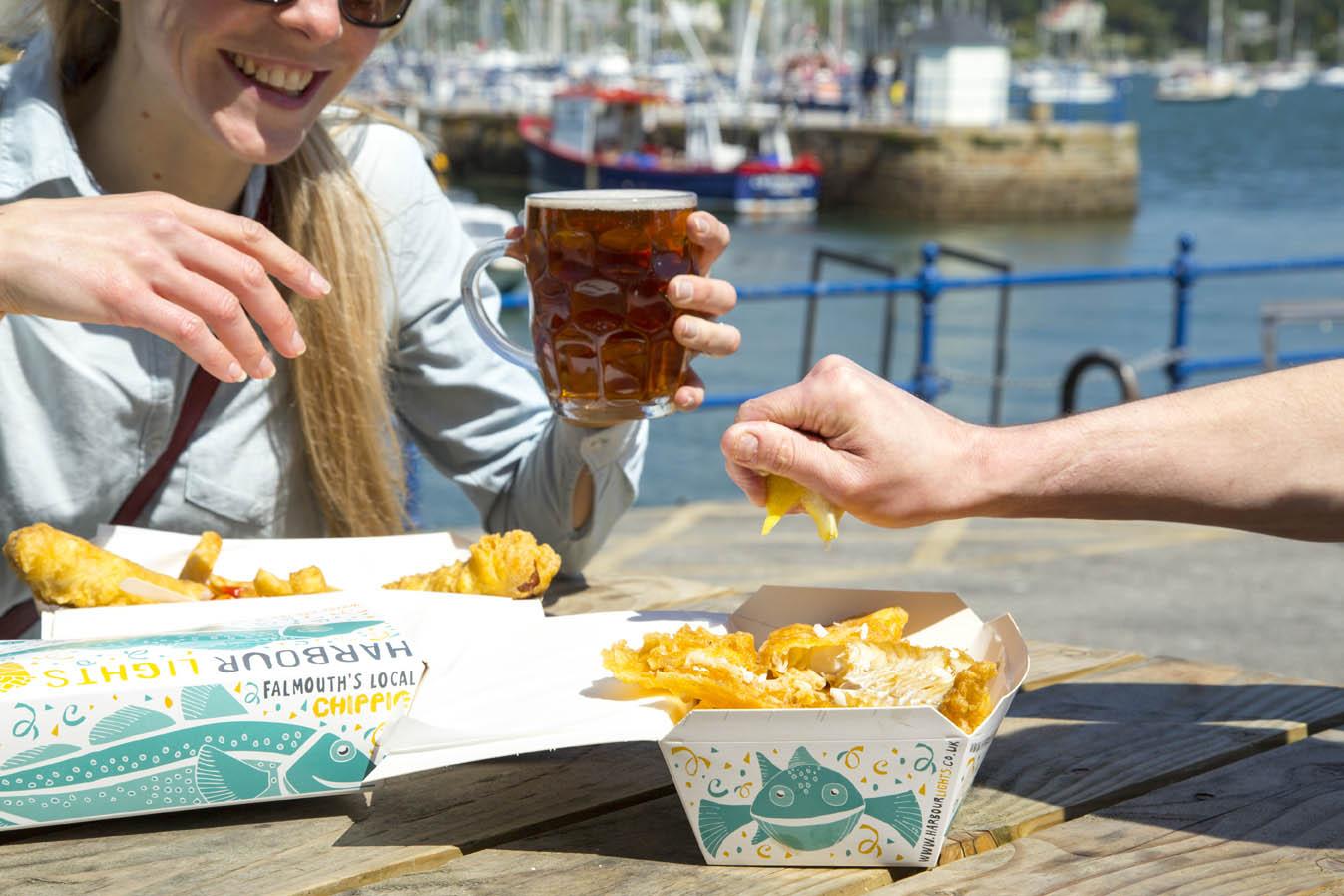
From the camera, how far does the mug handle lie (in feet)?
6.07

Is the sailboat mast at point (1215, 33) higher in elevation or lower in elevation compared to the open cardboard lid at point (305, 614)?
lower

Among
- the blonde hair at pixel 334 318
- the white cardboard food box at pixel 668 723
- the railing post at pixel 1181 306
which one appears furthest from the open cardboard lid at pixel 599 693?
the railing post at pixel 1181 306

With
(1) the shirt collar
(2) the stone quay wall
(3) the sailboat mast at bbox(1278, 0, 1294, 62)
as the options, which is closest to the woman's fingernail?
(1) the shirt collar

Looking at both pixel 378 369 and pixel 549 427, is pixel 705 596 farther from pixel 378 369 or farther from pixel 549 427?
pixel 378 369

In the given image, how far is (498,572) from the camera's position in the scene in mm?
1620

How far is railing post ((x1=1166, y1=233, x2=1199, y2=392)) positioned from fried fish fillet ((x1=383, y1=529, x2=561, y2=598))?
5.78 meters

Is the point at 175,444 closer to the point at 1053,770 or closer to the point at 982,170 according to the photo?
the point at 1053,770

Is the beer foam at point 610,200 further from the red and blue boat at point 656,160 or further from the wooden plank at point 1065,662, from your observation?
the red and blue boat at point 656,160

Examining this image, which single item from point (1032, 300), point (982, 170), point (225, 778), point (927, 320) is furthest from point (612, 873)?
point (982, 170)

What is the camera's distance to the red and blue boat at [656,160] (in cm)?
3722

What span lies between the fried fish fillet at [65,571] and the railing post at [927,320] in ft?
17.0

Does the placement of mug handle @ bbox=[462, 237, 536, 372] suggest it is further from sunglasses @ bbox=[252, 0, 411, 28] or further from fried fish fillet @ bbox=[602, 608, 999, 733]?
fried fish fillet @ bbox=[602, 608, 999, 733]

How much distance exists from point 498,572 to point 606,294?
1.04 ft

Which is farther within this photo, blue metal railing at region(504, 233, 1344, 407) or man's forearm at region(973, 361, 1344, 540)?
blue metal railing at region(504, 233, 1344, 407)
